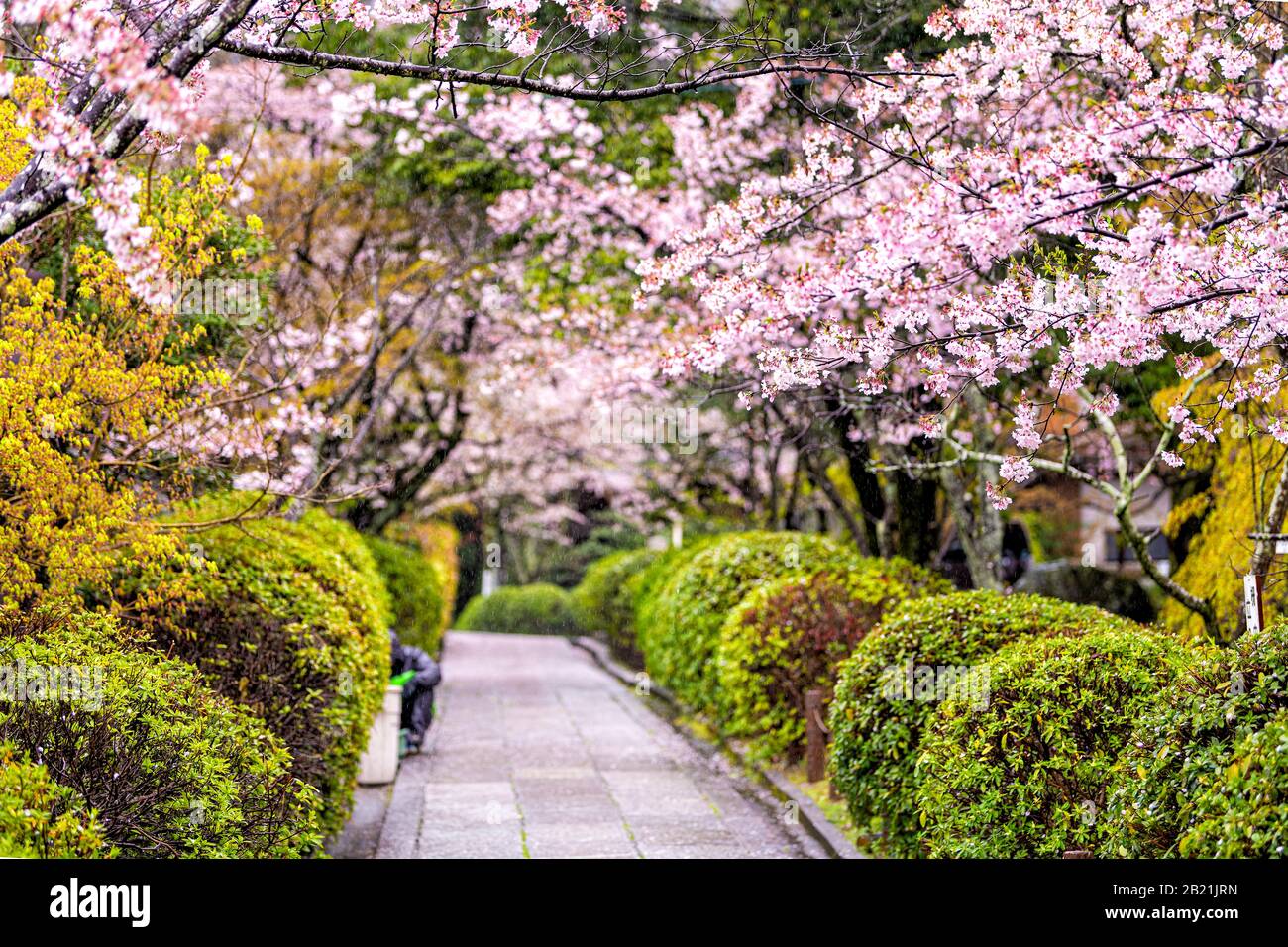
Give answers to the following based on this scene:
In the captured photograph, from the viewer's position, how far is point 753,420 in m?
12.6

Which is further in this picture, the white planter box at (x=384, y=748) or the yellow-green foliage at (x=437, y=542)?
the yellow-green foliage at (x=437, y=542)

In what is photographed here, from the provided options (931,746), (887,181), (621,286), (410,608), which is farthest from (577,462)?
(931,746)

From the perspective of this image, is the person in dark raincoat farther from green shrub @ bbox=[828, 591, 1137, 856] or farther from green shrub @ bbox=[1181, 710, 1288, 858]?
green shrub @ bbox=[1181, 710, 1288, 858]

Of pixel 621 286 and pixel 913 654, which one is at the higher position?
pixel 621 286

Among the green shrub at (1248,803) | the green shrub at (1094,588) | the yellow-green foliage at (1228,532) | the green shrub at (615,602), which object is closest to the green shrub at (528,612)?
the green shrub at (615,602)

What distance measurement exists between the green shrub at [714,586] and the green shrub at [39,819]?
7.35 metres

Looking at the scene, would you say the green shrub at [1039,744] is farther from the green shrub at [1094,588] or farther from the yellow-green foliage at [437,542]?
the yellow-green foliage at [437,542]

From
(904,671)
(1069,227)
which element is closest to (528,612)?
(904,671)

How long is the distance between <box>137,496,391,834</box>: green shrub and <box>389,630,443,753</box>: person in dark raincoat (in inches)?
131

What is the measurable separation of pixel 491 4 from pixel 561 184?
294 inches

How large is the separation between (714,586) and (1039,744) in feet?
24.3

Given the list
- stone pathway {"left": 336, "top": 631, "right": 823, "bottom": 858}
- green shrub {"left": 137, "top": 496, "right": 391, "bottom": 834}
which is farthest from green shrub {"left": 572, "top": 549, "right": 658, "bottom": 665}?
green shrub {"left": 137, "top": 496, "right": 391, "bottom": 834}

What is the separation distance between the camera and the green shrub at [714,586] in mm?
11516
